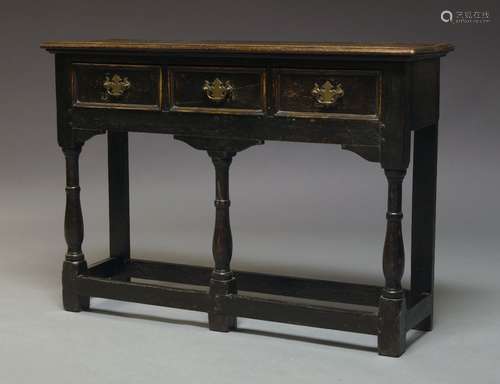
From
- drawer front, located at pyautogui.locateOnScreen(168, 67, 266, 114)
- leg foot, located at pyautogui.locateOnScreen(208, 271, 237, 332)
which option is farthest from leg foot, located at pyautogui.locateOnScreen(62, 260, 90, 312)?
drawer front, located at pyautogui.locateOnScreen(168, 67, 266, 114)

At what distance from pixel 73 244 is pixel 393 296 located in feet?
5.70

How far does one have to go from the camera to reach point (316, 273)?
6.85 meters

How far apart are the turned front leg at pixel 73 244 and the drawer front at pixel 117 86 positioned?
0.95 feet

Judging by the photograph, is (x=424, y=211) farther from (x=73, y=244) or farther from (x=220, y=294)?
(x=73, y=244)

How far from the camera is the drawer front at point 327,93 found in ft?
17.5

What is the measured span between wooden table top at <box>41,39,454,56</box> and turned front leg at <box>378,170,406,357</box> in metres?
0.60

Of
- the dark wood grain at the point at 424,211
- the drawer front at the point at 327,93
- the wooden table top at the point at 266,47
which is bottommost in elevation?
the dark wood grain at the point at 424,211

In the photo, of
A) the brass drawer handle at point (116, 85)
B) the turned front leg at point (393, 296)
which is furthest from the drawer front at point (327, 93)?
the brass drawer handle at point (116, 85)

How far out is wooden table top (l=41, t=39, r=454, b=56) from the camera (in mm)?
5238

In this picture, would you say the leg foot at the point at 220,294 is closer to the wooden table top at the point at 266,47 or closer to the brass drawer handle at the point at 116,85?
the brass drawer handle at the point at 116,85

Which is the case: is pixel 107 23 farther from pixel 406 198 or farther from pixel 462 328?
pixel 462 328

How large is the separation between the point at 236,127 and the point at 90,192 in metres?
3.43

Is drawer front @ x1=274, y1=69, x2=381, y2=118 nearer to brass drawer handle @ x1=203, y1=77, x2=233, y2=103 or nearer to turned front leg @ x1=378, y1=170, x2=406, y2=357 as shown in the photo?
brass drawer handle @ x1=203, y1=77, x2=233, y2=103

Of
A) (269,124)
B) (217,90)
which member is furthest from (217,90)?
(269,124)
